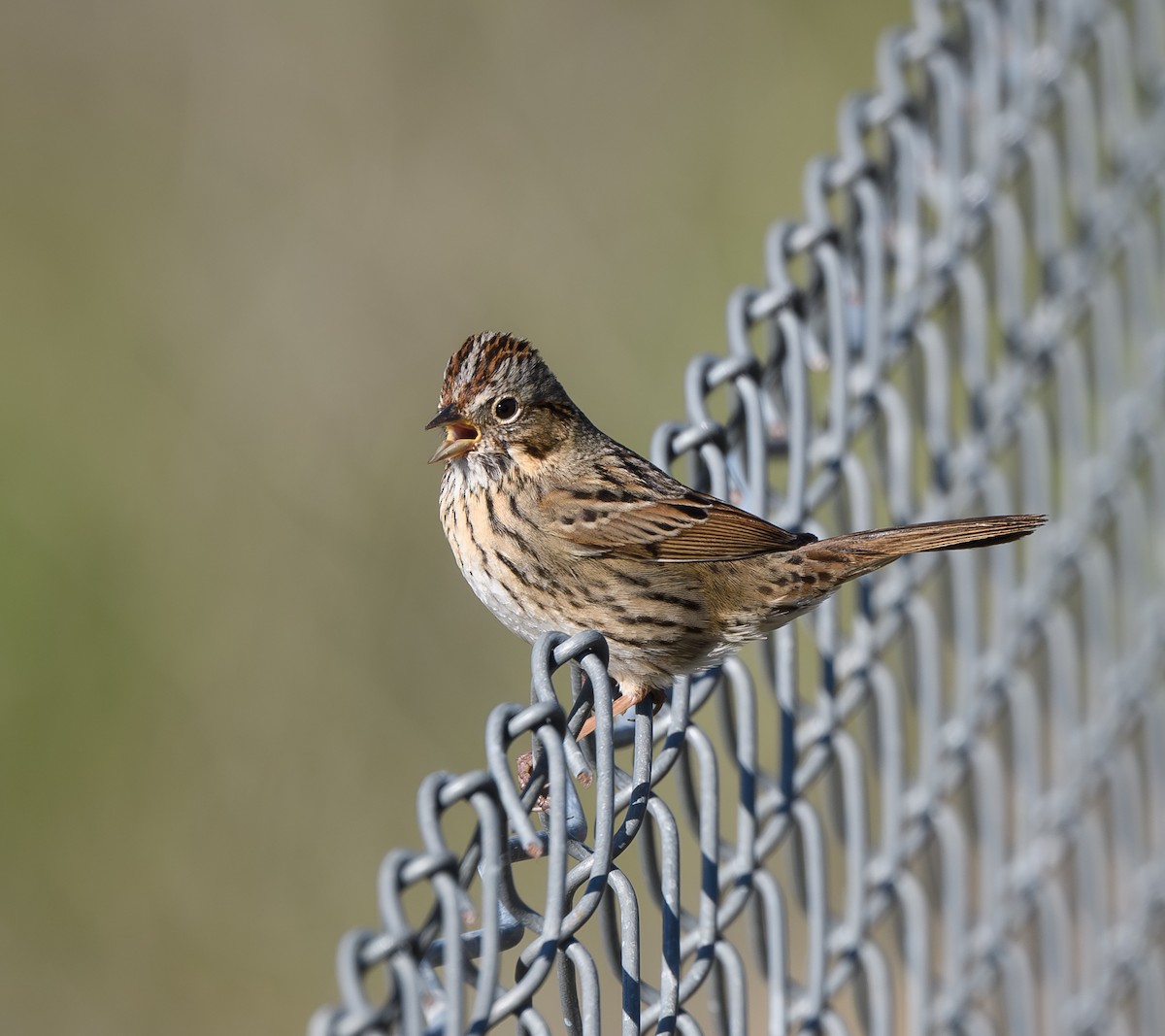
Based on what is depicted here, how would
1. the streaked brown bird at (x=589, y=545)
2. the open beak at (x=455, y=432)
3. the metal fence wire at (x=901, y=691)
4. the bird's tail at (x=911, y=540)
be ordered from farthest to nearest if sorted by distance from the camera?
1. the open beak at (x=455, y=432)
2. the streaked brown bird at (x=589, y=545)
3. the bird's tail at (x=911, y=540)
4. the metal fence wire at (x=901, y=691)

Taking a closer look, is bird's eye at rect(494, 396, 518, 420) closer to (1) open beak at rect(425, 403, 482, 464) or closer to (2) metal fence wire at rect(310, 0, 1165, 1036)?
(1) open beak at rect(425, 403, 482, 464)

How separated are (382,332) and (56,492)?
4.34 ft

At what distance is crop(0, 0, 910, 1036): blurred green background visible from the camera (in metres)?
4.74

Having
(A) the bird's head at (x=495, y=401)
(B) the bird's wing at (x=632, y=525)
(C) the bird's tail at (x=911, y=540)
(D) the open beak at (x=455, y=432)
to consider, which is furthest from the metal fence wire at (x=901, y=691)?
(D) the open beak at (x=455, y=432)

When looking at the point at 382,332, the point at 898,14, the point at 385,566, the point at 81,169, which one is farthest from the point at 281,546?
the point at 898,14

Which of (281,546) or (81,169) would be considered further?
(81,169)

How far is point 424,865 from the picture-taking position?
122 cm

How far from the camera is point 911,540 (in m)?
2.80

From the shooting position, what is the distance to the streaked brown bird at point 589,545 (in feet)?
9.57

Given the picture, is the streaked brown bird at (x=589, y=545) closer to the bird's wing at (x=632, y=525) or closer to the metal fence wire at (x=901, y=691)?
the bird's wing at (x=632, y=525)

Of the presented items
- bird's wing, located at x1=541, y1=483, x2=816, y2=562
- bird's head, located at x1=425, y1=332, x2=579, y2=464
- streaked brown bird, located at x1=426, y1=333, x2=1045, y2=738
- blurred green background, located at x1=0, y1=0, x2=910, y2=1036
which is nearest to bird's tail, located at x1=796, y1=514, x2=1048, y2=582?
streaked brown bird, located at x1=426, y1=333, x2=1045, y2=738

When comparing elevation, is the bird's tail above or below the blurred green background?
below

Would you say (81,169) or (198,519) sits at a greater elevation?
(81,169)

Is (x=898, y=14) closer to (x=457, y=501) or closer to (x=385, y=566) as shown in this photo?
(x=385, y=566)
